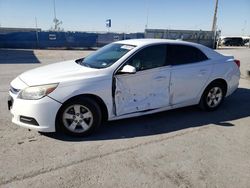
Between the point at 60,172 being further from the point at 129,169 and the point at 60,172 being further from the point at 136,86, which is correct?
the point at 136,86

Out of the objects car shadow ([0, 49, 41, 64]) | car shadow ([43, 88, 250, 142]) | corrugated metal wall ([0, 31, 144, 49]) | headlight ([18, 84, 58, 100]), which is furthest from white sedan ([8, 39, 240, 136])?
corrugated metal wall ([0, 31, 144, 49])

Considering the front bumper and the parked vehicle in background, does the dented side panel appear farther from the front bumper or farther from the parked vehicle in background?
the parked vehicle in background

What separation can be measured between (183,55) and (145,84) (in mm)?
1165

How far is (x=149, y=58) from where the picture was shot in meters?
5.06

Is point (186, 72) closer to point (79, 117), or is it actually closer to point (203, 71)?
point (203, 71)

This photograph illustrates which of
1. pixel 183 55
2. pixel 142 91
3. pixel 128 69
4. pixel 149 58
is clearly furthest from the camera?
pixel 183 55

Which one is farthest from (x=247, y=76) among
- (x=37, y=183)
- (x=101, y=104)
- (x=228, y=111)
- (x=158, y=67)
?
(x=37, y=183)

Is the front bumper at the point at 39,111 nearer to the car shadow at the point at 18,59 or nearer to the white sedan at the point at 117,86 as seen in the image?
the white sedan at the point at 117,86

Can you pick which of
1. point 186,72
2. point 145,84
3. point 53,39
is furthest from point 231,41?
point 145,84

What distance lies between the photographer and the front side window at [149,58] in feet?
16.0

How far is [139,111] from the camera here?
16.3 ft

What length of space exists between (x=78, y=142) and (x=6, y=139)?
113cm

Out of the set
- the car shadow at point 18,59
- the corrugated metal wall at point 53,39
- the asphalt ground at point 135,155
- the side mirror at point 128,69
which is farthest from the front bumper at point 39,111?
the corrugated metal wall at point 53,39

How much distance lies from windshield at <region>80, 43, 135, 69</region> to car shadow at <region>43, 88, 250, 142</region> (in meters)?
1.12
